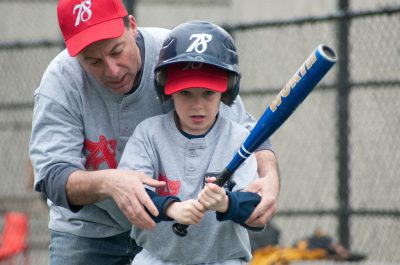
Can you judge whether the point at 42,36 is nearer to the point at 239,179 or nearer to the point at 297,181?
the point at 297,181

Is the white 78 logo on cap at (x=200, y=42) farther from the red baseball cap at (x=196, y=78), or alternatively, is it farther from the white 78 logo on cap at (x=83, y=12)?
the white 78 logo on cap at (x=83, y=12)

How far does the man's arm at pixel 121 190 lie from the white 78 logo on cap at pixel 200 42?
55cm

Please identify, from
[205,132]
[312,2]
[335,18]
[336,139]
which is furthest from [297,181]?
[205,132]

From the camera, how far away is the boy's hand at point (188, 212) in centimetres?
369

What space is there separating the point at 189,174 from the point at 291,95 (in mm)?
690

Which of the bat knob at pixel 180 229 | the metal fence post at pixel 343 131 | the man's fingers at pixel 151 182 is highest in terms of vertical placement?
the metal fence post at pixel 343 131

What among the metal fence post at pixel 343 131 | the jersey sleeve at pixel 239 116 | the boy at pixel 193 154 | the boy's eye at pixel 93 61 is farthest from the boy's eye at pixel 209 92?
the metal fence post at pixel 343 131

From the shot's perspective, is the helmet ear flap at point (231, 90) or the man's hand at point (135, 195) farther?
the helmet ear flap at point (231, 90)

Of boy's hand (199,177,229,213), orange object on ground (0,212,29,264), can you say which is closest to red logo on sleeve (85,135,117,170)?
boy's hand (199,177,229,213)

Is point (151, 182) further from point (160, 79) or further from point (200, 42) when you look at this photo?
point (200, 42)

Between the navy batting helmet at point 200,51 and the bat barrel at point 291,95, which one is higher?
the navy batting helmet at point 200,51

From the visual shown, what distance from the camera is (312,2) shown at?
908 cm

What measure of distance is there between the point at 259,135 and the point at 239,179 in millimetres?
404

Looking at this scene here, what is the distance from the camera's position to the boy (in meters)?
4.01
